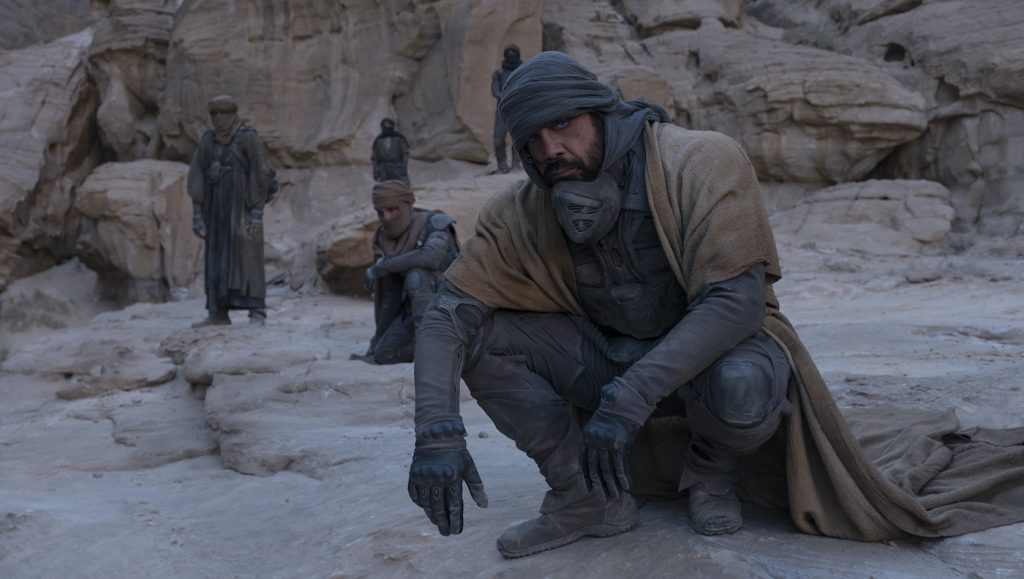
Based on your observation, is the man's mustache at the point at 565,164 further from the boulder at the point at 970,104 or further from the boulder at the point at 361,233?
the boulder at the point at 970,104

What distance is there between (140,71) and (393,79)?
17.3 feet

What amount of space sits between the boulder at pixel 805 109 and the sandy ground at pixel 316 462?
7041mm

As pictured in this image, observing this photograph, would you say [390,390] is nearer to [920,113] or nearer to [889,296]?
[889,296]

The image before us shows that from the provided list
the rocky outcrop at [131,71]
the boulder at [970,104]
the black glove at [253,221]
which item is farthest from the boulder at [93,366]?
the rocky outcrop at [131,71]

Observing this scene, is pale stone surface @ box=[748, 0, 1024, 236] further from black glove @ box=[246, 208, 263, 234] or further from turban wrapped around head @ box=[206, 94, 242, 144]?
turban wrapped around head @ box=[206, 94, 242, 144]

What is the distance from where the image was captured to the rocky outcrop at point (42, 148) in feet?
55.5

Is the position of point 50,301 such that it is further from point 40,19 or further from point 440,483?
point 440,483

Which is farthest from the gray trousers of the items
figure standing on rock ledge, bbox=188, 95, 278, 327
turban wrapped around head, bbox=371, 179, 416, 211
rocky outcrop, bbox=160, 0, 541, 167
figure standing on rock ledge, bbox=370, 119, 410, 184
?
rocky outcrop, bbox=160, 0, 541, 167

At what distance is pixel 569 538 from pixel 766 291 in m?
0.81

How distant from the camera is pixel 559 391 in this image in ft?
8.35

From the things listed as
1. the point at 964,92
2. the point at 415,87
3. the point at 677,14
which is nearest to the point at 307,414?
the point at 964,92

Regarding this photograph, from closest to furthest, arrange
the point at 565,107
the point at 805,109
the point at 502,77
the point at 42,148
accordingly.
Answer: the point at 565,107
the point at 502,77
the point at 805,109
the point at 42,148

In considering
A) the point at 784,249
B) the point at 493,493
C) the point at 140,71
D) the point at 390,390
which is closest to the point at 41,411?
the point at 390,390

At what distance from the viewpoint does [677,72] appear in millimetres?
17125
